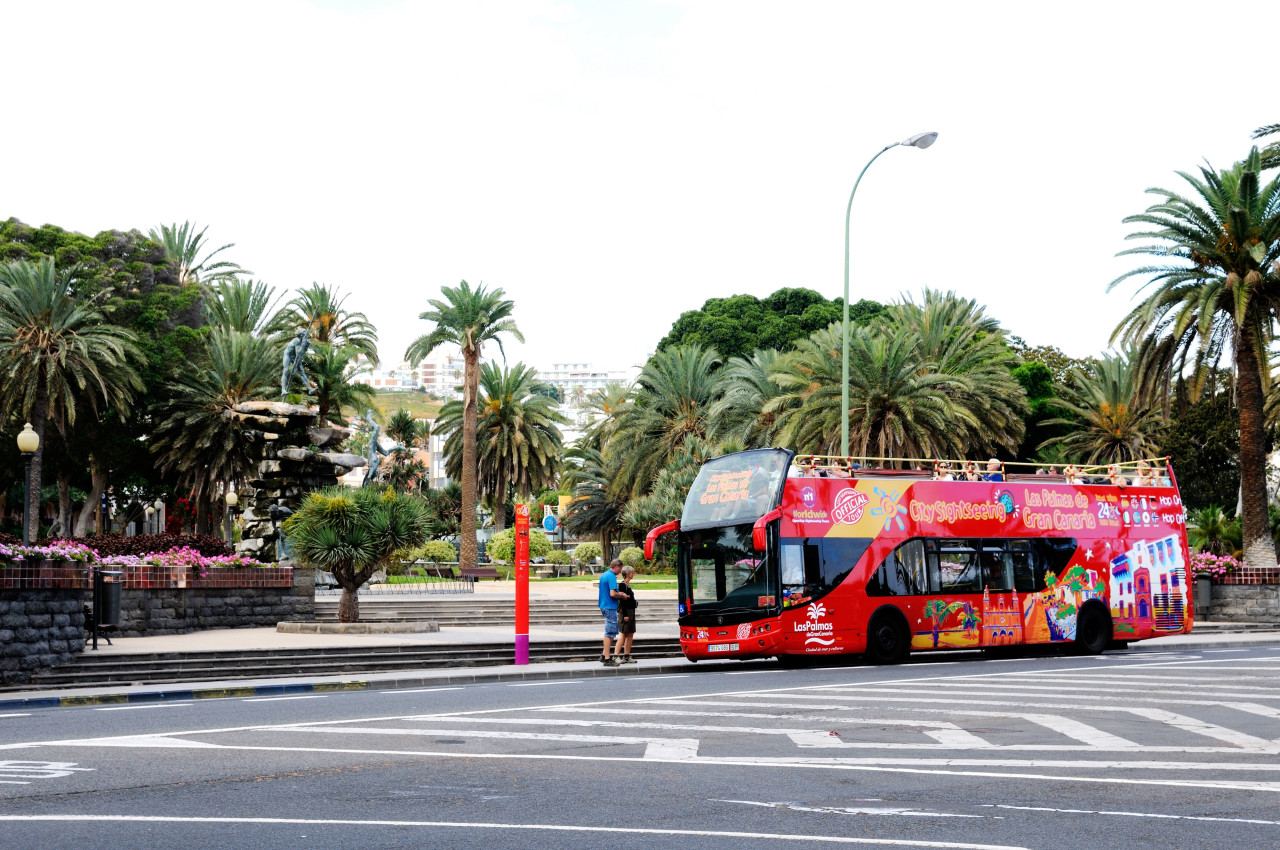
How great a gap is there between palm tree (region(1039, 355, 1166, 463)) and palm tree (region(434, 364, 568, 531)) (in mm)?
24261

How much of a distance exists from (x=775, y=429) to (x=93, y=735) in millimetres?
31510

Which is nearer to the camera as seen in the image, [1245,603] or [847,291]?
[847,291]

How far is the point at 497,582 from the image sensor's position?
48125mm

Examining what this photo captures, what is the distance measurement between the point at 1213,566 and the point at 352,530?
23.9 meters

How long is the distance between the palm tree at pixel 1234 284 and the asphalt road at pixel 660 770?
19.7 m

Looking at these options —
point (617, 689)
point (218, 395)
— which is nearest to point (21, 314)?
point (218, 395)

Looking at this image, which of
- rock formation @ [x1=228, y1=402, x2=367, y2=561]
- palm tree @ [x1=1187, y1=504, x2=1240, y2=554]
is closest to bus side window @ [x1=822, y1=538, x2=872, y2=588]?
rock formation @ [x1=228, y1=402, x2=367, y2=561]

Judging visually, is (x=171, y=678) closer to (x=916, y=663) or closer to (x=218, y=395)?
(x=916, y=663)

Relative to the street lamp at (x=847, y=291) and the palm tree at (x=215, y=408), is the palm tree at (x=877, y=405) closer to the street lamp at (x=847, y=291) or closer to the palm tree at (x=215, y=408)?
the street lamp at (x=847, y=291)

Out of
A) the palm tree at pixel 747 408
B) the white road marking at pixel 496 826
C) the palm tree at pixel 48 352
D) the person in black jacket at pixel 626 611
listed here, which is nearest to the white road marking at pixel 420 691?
the person in black jacket at pixel 626 611

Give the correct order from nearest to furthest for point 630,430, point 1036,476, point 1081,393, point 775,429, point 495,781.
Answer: point 495,781 → point 1036,476 → point 775,429 → point 630,430 → point 1081,393

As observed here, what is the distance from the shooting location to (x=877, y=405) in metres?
37.2

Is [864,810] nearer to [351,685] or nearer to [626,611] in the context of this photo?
[351,685]

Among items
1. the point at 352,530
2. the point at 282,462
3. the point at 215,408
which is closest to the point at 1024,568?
the point at 352,530
